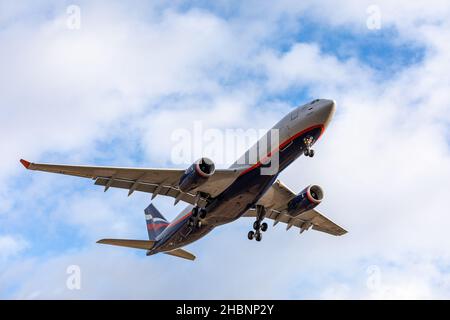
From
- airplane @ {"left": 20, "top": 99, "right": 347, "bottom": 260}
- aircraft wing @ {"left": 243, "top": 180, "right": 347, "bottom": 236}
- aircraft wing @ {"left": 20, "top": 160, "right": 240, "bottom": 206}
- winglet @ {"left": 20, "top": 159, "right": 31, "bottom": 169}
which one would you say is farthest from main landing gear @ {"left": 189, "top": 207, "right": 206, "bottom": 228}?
winglet @ {"left": 20, "top": 159, "right": 31, "bottom": 169}

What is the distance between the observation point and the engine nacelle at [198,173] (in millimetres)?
40125

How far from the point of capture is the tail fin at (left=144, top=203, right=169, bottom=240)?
56.5 m

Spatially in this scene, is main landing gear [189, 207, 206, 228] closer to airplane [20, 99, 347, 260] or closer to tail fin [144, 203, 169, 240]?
airplane [20, 99, 347, 260]

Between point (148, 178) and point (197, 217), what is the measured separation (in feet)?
14.7

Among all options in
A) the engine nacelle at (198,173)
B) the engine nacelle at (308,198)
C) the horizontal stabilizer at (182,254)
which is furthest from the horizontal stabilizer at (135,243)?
the engine nacelle at (308,198)

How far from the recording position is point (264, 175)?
4094 centimetres

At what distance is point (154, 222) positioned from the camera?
57.6m

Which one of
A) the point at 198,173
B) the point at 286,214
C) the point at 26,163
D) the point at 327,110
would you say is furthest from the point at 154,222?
the point at 327,110
